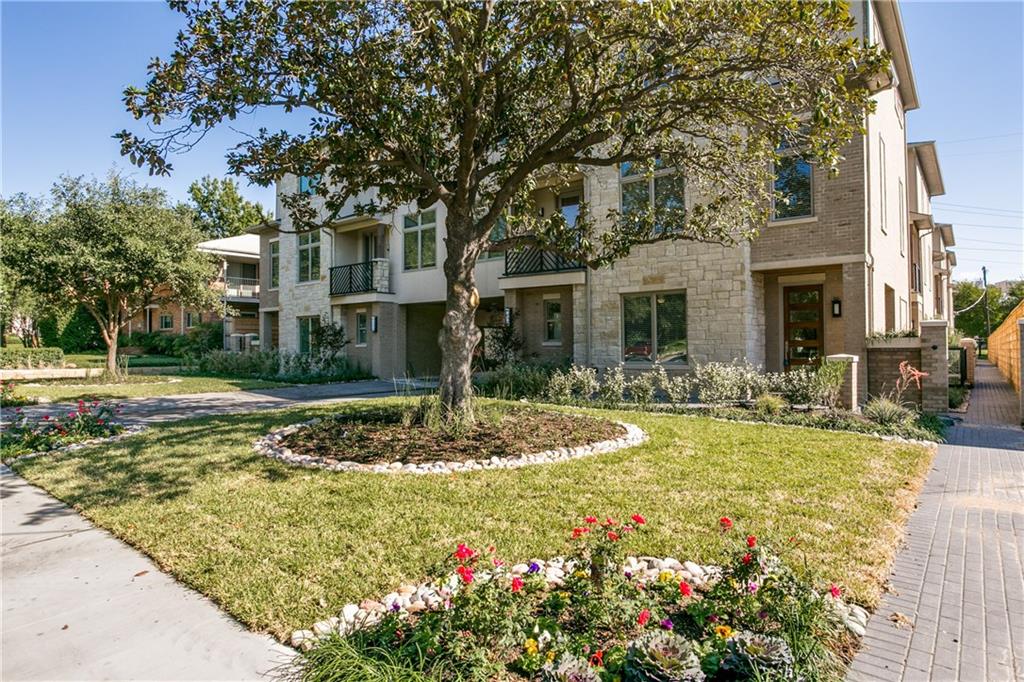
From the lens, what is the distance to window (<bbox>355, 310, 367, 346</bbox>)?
2112cm

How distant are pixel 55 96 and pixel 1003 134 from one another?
32.6m

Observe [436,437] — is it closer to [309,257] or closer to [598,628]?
[598,628]

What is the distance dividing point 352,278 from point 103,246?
297 inches

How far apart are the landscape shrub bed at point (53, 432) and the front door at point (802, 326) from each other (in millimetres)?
13791

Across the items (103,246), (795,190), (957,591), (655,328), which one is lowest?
(957,591)

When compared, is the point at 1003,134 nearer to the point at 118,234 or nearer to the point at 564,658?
the point at 564,658

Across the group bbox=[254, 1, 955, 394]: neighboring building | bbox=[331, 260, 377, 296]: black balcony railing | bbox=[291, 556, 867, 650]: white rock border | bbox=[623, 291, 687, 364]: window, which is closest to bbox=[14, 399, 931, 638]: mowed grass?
bbox=[291, 556, 867, 650]: white rock border

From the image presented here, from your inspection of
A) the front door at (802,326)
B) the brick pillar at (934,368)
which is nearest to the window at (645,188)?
the front door at (802,326)

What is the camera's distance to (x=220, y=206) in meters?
47.5

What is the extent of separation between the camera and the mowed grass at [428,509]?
11.5 ft

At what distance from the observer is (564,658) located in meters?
2.36

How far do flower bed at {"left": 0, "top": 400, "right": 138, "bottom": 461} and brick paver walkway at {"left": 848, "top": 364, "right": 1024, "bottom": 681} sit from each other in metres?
9.21

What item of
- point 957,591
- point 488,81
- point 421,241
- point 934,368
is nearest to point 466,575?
point 957,591

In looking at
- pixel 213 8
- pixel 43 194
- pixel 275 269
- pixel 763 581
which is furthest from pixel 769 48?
pixel 275 269
